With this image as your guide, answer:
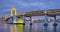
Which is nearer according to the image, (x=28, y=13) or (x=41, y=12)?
(x=41, y=12)

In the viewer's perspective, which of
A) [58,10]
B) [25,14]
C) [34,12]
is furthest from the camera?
[25,14]

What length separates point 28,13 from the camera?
89.8 m

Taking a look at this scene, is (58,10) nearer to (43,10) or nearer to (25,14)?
(43,10)

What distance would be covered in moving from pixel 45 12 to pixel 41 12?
3454 millimetres

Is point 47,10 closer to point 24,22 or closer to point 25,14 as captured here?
point 25,14

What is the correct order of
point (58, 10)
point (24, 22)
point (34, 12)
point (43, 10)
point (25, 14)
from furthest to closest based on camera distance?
point (24, 22) < point (25, 14) < point (34, 12) < point (43, 10) < point (58, 10)

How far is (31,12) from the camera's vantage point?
285 feet

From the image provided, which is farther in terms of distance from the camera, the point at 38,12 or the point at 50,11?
the point at 38,12

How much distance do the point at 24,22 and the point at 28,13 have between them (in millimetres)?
17360

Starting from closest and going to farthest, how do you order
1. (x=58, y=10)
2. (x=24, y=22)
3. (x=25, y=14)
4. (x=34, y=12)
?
(x=58, y=10), (x=34, y=12), (x=25, y=14), (x=24, y=22)

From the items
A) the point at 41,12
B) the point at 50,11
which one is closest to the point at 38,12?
the point at 41,12

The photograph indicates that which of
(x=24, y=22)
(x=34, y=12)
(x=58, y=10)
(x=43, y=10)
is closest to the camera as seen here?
(x=58, y=10)

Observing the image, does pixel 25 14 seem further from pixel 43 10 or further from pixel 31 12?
pixel 43 10

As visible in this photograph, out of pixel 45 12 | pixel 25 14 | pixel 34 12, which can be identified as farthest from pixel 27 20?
pixel 45 12
